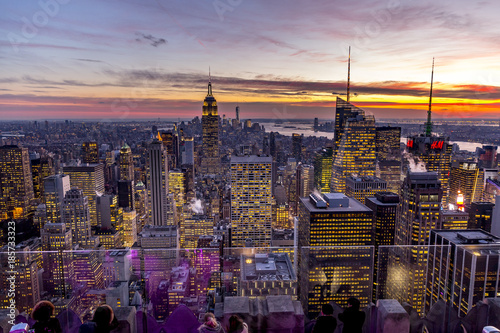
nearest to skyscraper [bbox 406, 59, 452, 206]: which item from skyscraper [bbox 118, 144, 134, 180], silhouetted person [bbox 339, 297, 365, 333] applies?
skyscraper [bbox 118, 144, 134, 180]

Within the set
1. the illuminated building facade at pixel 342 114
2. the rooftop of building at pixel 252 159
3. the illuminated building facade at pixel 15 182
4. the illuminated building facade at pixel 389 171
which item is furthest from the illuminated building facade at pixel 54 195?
the illuminated building facade at pixel 389 171

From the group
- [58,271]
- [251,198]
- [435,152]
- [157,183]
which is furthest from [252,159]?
[58,271]

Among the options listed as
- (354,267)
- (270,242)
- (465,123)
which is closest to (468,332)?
(354,267)

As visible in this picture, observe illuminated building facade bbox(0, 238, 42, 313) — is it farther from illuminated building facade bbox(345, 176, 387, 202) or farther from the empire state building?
the empire state building

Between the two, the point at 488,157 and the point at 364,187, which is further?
the point at 488,157

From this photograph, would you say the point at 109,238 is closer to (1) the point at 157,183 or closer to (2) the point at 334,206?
(1) the point at 157,183

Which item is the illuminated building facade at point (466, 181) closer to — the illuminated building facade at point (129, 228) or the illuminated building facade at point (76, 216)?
the illuminated building facade at point (129, 228)
